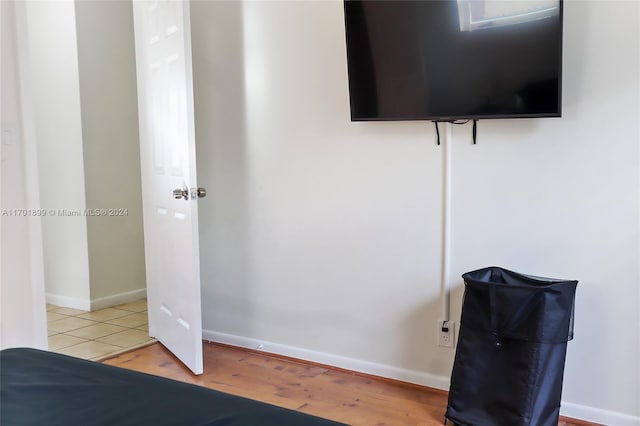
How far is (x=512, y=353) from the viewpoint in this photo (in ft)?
7.20

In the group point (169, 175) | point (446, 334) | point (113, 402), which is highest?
point (169, 175)

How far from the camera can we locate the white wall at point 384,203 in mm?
2252

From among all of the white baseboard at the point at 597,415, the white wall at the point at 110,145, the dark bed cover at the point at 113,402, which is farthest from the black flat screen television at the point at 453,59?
the white wall at the point at 110,145

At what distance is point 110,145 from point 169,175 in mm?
1373

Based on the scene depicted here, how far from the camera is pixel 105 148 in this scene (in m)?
4.20

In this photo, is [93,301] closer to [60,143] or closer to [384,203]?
[60,143]

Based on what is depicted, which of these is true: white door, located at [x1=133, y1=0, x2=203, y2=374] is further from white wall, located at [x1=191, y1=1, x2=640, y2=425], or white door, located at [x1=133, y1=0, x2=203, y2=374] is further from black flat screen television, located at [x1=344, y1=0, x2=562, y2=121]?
black flat screen television, located at [x1=344, y1=0, x2=562, y2=121]

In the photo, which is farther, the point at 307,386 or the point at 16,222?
the point at 307,386

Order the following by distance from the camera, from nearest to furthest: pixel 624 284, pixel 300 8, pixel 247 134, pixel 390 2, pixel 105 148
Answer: pixel 624 284
pixel 390 2
pixel 300 8
pixel 247 134
pixel 105 148

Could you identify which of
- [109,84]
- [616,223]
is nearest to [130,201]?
[109,84]

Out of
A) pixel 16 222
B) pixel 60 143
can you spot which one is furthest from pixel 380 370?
pixel 60 143

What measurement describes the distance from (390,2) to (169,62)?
115cm

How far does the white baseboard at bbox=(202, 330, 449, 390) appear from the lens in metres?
2.72

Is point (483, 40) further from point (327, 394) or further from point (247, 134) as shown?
point (327, 394)
